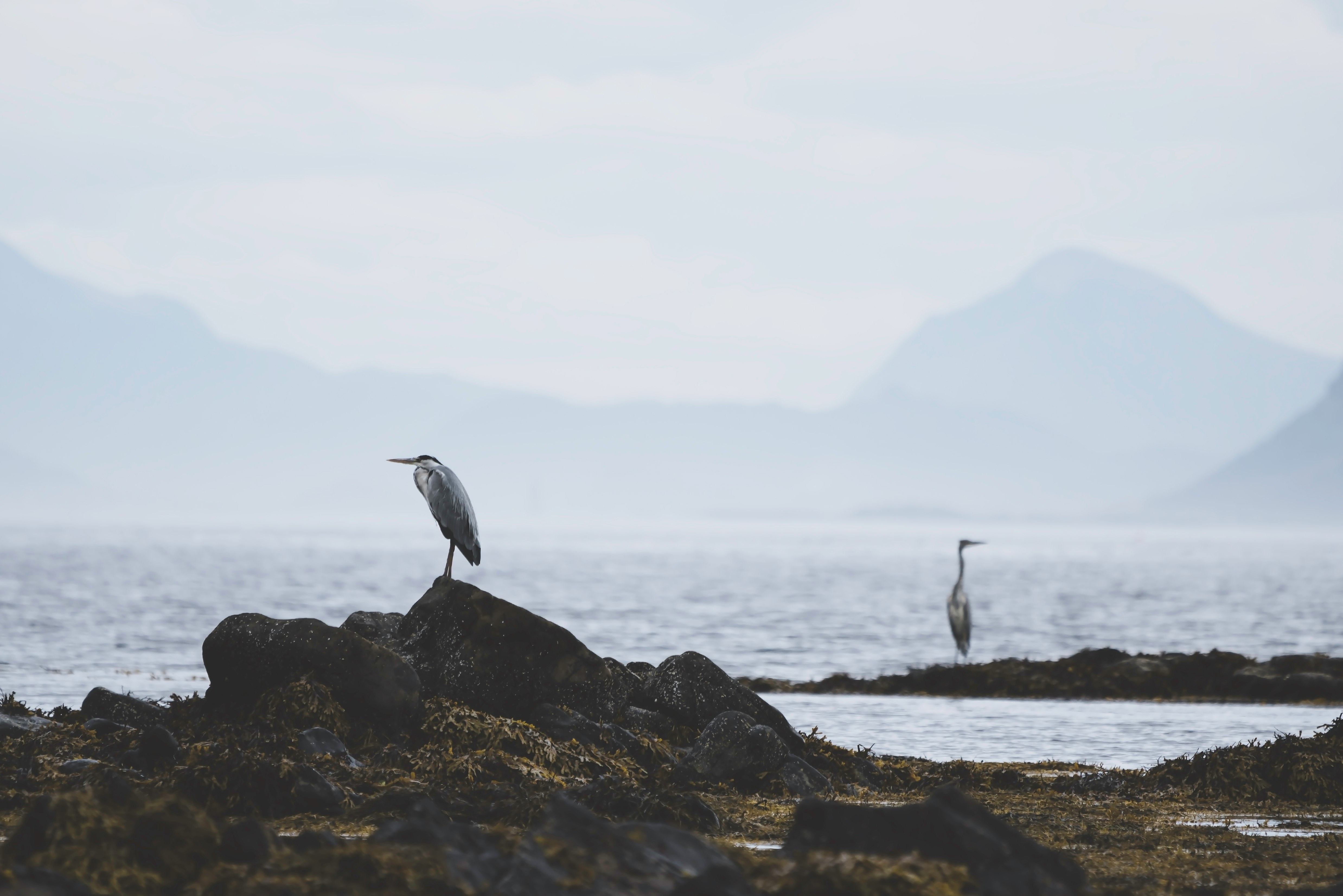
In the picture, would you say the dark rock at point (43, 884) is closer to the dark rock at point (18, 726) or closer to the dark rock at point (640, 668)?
the dark rock at point (18, 726)

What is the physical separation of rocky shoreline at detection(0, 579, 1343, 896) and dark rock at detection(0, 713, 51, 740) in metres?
0.02

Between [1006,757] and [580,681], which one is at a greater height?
[580,681]

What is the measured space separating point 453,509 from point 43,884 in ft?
31.8

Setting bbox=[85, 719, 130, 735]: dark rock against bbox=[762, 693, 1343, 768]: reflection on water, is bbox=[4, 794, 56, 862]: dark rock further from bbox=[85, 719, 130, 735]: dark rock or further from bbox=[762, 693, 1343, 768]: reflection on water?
bbox=[762, 693, 1343, 768]: reflection on water

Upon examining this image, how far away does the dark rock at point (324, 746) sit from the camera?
8.72m

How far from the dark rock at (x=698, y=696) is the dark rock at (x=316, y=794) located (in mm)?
3772

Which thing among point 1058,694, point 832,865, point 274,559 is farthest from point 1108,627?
point 274,559

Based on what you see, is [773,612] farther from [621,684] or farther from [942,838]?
[942,838]

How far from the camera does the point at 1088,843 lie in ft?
24.5

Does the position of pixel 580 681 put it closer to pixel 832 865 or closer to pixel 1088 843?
pixel 1088 843

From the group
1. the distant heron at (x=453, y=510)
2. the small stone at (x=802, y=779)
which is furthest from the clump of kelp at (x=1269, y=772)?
the distant heron at (x=453, y=510)

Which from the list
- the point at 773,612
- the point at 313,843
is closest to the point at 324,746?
the point at 313,843

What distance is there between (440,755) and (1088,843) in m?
4.31

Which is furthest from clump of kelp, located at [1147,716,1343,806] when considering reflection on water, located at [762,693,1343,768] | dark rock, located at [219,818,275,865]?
dark rock, located at [219,818,275,865]
